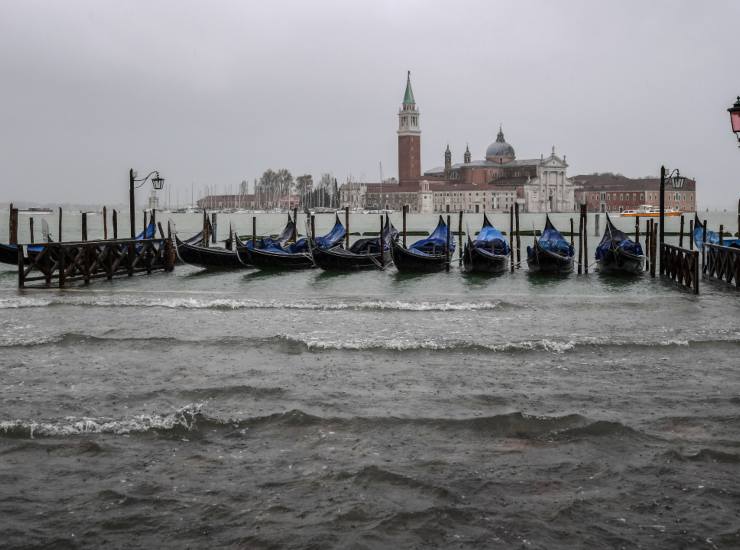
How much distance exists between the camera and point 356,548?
3.39m

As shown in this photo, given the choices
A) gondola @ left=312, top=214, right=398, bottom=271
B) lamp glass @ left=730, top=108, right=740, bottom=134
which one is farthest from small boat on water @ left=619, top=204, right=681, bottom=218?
lamp glass @ left=730, top=108, right=740, bottom=134

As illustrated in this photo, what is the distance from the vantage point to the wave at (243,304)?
1194 centimetres

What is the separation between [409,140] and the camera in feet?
365

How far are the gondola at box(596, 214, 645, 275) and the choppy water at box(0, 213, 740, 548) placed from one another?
7700 millimetres

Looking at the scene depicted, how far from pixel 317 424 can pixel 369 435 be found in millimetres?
417

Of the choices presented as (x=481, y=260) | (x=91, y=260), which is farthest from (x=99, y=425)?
(x=481, y=260)

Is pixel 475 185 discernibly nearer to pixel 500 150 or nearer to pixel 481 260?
pixel 500 150

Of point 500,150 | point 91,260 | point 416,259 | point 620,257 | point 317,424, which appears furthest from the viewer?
point 500,150

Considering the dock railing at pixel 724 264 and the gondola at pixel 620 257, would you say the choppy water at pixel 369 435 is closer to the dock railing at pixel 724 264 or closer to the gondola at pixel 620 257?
the dock railing at pixel 724 264

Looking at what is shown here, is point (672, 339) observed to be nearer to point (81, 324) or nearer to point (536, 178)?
point (81, 324)

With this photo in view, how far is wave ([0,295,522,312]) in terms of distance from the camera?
39.2ft

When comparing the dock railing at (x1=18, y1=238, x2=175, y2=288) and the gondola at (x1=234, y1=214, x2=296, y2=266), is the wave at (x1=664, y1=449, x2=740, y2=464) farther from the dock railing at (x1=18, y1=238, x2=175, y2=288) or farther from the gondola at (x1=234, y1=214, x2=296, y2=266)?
the gondola at (x1=234, y1=214, x2=296, y2=266)

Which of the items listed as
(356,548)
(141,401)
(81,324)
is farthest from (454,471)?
(81,324)

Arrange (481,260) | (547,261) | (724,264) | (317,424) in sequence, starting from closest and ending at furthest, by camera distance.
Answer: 1. (317,424)
2. (724,264)
3. (547,261)
4. (481,260)
